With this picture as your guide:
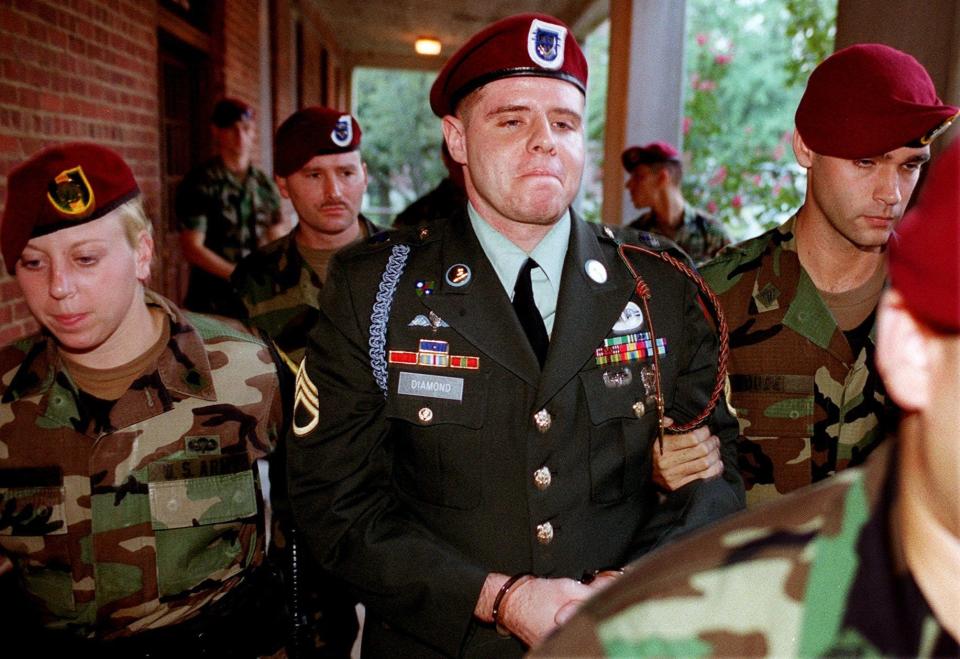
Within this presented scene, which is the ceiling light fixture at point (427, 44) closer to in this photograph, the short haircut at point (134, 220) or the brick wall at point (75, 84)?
the brick wall at point (75, 84)

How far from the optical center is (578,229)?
1.62m

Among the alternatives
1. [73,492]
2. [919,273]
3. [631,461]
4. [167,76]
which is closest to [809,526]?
[919,273]

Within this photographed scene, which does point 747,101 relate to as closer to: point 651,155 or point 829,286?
point 651,155

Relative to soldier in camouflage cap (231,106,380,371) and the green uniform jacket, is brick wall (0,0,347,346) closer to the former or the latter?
soldier in camouflage cap (231,106,380,371)

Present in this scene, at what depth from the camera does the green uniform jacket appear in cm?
145

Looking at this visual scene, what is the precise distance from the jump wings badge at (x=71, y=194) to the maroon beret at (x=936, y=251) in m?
1.53

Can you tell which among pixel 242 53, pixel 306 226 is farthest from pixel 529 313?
pixel 242 53

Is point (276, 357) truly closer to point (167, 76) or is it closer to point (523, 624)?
point (523, 624)

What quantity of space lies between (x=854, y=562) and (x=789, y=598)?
6 centimetres

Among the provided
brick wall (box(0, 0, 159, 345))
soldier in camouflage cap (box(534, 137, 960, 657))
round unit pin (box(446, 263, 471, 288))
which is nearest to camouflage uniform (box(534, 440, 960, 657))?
soldier in camouflage cap (box(534, 137, 960, 657))

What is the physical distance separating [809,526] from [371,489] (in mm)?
954

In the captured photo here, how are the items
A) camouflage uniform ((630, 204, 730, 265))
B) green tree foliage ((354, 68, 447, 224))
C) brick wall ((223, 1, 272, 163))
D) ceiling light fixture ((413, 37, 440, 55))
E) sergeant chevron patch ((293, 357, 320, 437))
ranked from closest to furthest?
1. sergeant chevron patch ((293, 357, 320, 437))
2. camouflage uniform ((630, 204, 730, 265))
3. brick wall ((223, 1, 272, 163))
4. ceiling light fixture ((413, 37, 440, 55))
5. green tree foliage ((354, 68, 447, 224))

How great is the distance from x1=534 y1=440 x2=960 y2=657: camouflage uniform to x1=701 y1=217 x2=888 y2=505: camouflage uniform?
1.30 meters

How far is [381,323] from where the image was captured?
59.1 inches
